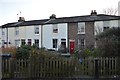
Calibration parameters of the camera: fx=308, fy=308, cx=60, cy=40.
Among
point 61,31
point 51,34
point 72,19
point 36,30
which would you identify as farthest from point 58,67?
point 36,30

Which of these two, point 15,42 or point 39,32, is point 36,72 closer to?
point 39,32

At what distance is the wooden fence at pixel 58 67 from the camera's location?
15.4m

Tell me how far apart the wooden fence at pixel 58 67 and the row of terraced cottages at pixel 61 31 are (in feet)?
76.7

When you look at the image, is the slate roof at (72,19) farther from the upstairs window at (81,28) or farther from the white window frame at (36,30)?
the white window frame at (36,30)

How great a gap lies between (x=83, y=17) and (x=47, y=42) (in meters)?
7.02

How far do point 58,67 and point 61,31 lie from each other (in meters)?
31.6

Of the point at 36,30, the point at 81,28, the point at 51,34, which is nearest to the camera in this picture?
the point at 81,28

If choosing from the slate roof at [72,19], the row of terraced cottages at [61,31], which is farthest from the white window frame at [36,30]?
the slate roof at [72,19]

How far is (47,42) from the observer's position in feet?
160

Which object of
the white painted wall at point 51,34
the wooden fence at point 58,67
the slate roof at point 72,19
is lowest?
the wooden fence at point 58,67

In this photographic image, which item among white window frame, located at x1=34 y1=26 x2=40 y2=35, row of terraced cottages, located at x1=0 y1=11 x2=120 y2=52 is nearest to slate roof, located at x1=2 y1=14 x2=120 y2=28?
row of terraced cottages, located at x1=0 y1=11 x2=120 y2=52

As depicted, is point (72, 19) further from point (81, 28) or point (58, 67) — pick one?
point (58, 67)

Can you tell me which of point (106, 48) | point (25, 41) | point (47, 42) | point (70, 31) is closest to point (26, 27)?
point (25, 41)

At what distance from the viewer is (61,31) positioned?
47281 millimetres
